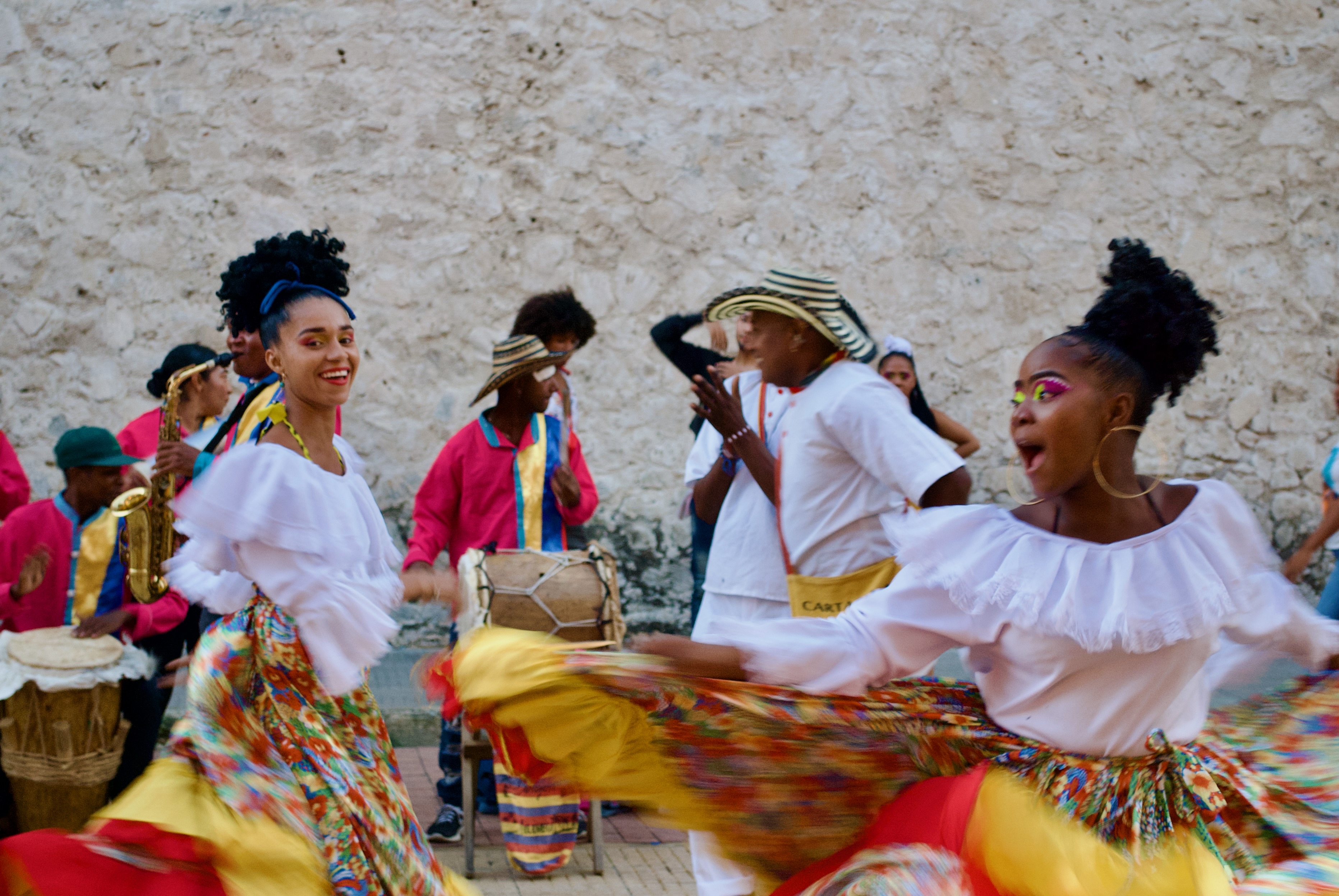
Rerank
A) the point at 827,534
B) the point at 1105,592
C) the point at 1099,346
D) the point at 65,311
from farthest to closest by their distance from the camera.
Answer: the point at 65,311 < the point at 827,534 < the point at 1099,346 < the point at 1105,592

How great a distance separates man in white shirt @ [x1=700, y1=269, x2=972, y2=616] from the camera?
3.66 meters

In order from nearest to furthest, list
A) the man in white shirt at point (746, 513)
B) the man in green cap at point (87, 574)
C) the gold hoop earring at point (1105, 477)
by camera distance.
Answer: the gold hoop earring at point (1105, 477)
the man in white shirt at point (746, 513)
the man in green cap at point (87, 574)

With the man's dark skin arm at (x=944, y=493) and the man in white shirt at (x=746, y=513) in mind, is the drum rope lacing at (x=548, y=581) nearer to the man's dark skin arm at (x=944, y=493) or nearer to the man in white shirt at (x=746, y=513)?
the man in white shirt at (x=746, y=513)

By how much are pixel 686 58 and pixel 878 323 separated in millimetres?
2277

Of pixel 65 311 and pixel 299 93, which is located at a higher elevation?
pixel 299 93

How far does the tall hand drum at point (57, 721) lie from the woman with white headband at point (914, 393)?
3938 millimetres

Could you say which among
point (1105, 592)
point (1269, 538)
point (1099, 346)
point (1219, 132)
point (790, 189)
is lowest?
point (1269, 538)

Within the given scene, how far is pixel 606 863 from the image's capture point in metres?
5.09

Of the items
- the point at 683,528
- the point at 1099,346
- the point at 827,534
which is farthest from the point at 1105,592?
the point at 683,528

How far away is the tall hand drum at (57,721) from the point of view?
15.2 feet

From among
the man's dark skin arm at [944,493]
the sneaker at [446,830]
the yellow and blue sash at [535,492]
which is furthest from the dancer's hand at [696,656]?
the sneaker at [446,830]

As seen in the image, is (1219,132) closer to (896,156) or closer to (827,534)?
(896,156)

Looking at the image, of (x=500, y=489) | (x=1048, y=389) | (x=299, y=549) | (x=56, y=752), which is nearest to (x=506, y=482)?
(x=500, y=489)

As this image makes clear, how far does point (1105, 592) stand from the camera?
2.33 meters
